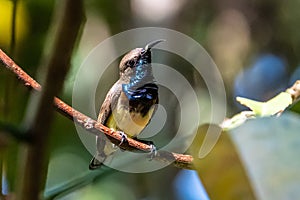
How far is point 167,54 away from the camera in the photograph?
7.79 ft

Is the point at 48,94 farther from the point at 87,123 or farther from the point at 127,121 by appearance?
the point at 127,121

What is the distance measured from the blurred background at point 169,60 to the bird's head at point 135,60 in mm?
137

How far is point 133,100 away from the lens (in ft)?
6.44

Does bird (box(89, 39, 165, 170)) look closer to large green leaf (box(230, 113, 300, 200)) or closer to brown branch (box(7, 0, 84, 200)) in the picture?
large green leaf (box(230, 113, 300, 200))

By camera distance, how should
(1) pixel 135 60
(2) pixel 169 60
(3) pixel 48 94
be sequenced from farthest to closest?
1. (2) pixel 169 60
2. (1) pixel 135 60
3. (3) pixel 48 94

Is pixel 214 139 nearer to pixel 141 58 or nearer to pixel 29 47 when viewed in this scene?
pixel 29 47

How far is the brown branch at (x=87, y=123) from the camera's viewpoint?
0.83 m

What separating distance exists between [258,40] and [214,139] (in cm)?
222

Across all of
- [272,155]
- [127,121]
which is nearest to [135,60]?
[127,121]

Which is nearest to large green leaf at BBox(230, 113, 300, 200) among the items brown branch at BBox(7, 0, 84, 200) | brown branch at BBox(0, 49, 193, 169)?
brown branch at BBox(7, 0, 84, 200)

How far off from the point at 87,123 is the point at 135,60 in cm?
101

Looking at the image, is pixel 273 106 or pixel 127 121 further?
pixel 127 121

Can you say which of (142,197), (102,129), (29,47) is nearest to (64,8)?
(102,129)

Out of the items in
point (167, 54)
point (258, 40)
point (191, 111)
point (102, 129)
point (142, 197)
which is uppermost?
point (258, 40)
